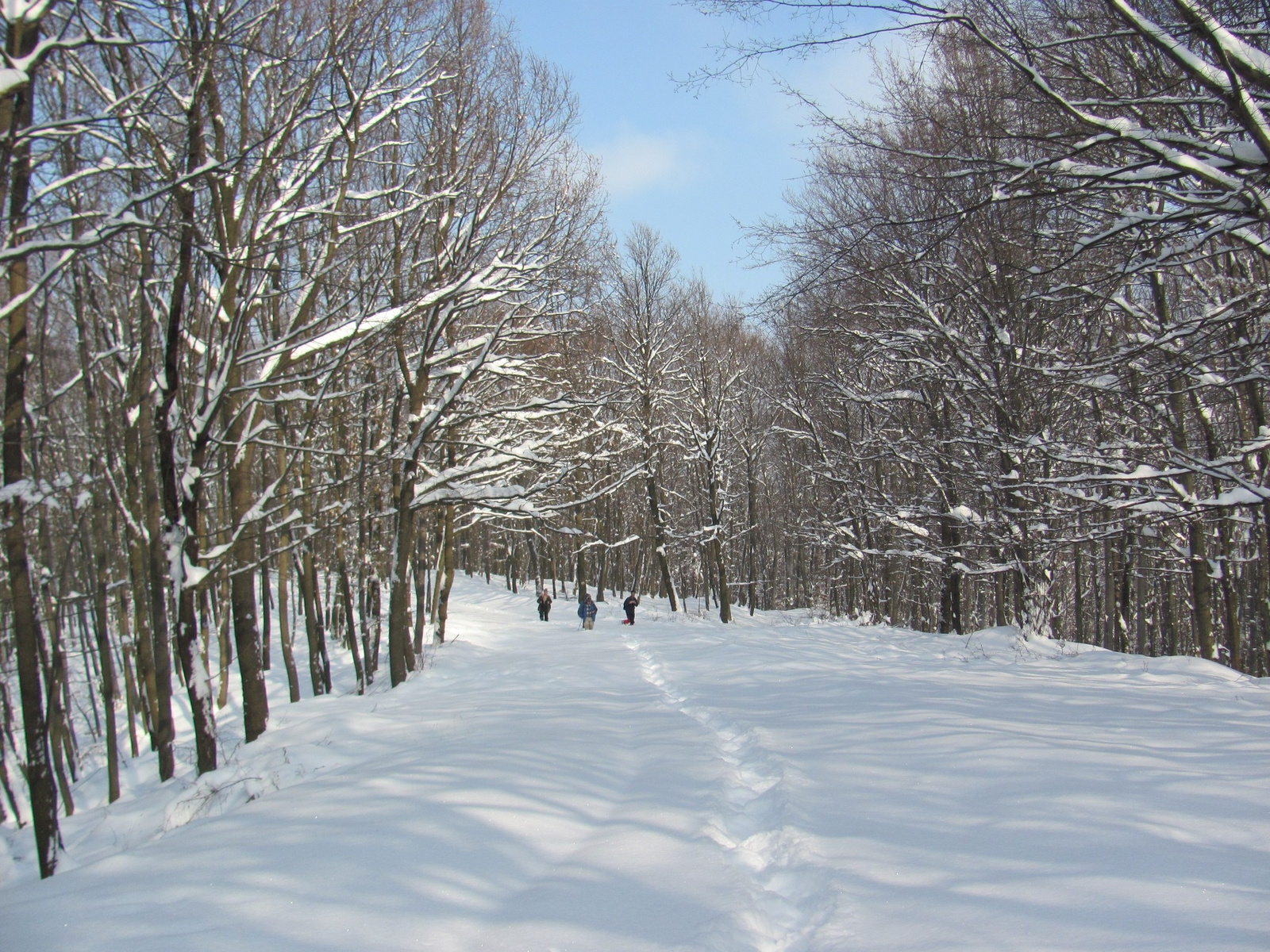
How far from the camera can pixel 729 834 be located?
172 inches

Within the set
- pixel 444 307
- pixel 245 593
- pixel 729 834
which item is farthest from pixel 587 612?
pixel 729 834

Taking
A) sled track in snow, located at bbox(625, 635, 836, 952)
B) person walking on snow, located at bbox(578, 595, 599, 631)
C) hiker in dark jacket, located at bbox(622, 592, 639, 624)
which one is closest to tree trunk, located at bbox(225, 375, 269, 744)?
sled track in snow, located at bbox(625, 635, 836, 952)

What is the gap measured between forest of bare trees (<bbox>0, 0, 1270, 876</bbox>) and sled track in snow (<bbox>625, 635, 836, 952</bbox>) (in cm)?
387

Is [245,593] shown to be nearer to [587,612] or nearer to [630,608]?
[587,612]

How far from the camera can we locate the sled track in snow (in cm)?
320

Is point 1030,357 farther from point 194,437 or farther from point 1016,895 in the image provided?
point 194,437

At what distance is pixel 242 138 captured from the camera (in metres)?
7.67

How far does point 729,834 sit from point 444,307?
10.0 m

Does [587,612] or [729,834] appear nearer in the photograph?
[729,834]

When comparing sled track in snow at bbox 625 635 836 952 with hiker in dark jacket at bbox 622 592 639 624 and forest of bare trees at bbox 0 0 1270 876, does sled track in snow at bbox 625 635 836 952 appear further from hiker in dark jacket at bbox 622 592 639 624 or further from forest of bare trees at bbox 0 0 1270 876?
hiker in dark jacket at bbox 622 592 639 624

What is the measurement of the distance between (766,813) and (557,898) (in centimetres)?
171

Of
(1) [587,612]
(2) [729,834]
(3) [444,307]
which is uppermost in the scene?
(3) [444,307]

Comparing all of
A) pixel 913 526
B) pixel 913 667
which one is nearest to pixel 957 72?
pixel 913 526

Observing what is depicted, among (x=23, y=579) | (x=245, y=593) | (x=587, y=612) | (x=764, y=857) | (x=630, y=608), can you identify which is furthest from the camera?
(x=630, y=608)
